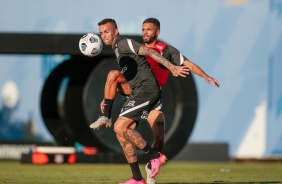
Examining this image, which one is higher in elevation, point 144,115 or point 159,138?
point 144,115

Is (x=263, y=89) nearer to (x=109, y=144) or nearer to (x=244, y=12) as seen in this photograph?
(x=244, y=12)

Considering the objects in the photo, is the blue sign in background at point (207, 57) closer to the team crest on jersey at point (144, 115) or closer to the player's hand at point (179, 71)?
the team crest on jersey at point (144, 115)

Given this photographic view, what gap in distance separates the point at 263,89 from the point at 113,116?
5.08 metres

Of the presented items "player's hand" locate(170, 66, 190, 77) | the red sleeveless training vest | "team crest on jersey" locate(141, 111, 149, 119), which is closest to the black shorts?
"team crest on jersey" locate(141, 111, 149, 119)

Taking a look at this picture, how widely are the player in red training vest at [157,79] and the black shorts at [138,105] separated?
0.25m

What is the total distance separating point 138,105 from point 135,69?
19.8 inches

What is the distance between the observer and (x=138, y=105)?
43.8 ft

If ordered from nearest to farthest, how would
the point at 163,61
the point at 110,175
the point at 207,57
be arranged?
1. the point at 163,61
2. the point at 110,175
3. the point at 207,57

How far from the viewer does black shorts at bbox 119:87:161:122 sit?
43.8ft

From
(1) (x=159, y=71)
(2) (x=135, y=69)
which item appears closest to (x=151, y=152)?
(2) (x=135, y=69)

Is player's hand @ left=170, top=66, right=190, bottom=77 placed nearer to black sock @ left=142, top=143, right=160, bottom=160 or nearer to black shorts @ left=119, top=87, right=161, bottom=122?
black shorts @ left=119, top=87, right=161, bottom=122

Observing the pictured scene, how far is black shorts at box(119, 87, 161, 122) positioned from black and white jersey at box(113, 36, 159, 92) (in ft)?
0.30

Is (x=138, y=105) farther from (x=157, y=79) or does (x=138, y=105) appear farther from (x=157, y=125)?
(x=157, y=79)

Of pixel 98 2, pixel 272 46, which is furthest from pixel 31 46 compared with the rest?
pixel 272 46
